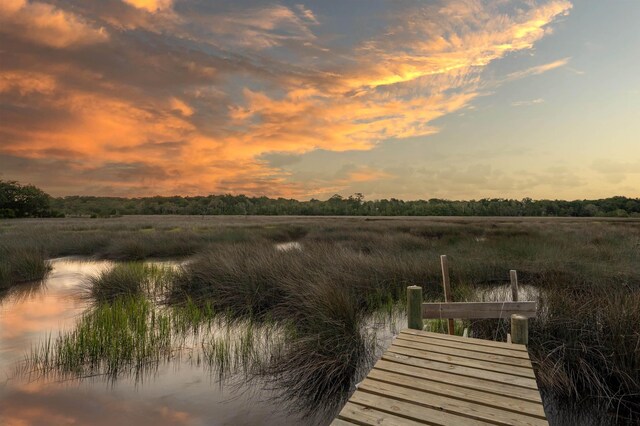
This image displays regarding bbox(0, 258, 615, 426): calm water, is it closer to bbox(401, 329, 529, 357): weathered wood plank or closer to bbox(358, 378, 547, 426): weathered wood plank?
bbox(401, 329, 529, 357): weathered wood plank

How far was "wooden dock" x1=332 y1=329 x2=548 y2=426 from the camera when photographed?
346 cm

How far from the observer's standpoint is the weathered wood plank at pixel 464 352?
466 centimetres

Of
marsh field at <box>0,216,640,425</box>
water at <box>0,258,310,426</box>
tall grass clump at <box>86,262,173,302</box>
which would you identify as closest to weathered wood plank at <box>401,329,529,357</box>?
marsh field at <box>0,216,640,425</box>

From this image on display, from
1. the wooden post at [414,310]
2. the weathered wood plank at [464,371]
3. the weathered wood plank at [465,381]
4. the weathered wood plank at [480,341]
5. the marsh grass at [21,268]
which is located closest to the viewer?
the weathered wood plank at [465,381]

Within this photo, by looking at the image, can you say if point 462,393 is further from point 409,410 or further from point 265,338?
point 265,338

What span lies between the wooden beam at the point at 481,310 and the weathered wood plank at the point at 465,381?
1674 mm

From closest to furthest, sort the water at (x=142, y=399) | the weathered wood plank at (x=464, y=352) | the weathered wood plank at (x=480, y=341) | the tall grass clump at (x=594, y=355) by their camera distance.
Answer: the weathered wood plank at (x=464, y=352), the weathered wood plank at (x=480, y=341), the tall grass clump at (x=594, y=355), the water at (x=142, y=399)

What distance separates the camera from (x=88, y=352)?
7.60 metres

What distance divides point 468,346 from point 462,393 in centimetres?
148

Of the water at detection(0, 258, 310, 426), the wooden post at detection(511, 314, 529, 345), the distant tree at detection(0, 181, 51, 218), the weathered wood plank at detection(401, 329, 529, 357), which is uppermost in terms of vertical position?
the distant tree at detection(0, 181, 51, 218)

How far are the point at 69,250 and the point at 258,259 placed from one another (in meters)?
18.6

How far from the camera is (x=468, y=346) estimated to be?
525 centimetres

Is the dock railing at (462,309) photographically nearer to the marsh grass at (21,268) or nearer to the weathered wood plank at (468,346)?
the weathered wood plank at (468,346)

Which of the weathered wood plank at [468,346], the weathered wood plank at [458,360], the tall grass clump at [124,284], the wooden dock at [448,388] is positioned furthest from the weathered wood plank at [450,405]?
the tall grass clump at [124,284]
